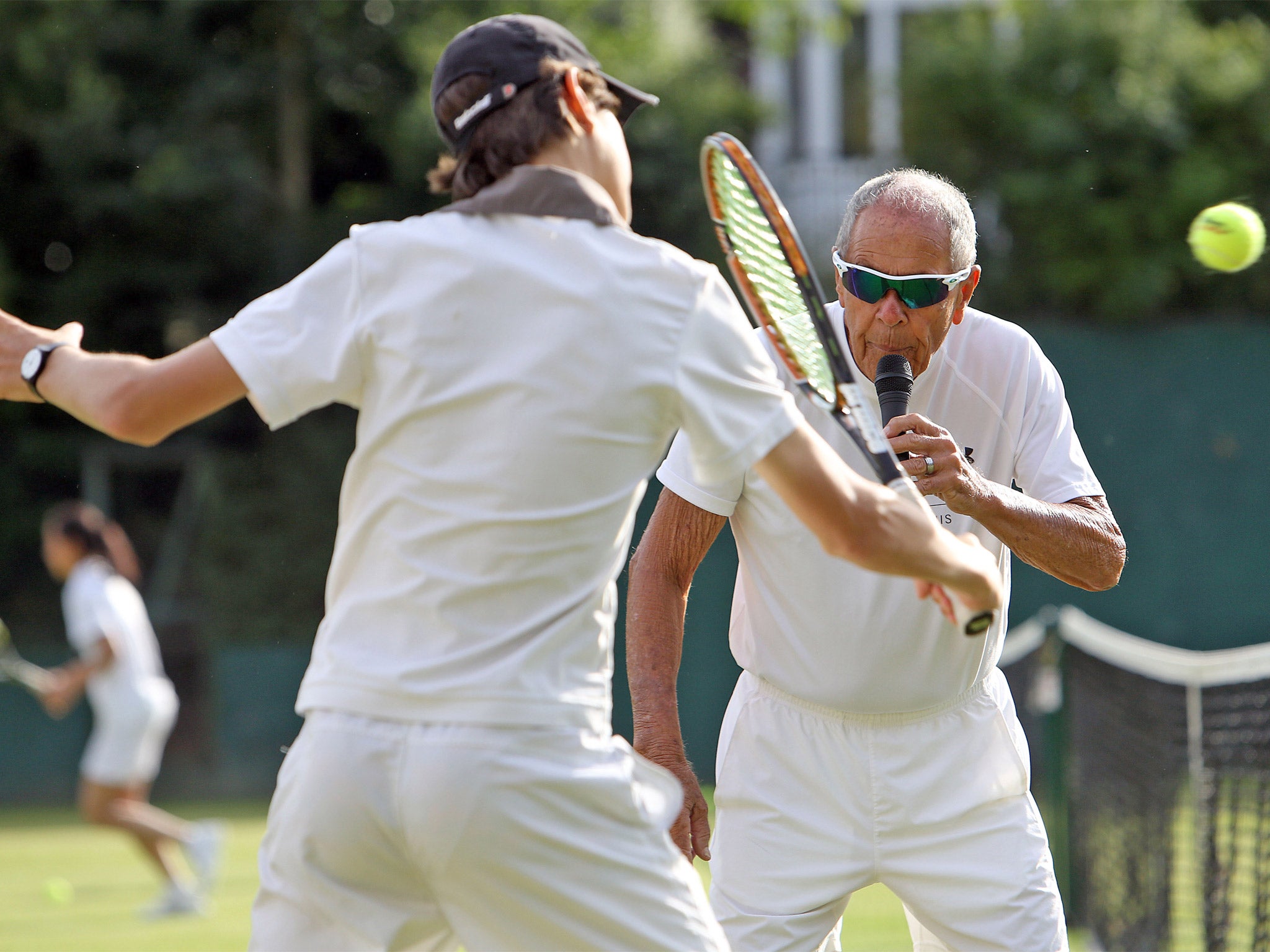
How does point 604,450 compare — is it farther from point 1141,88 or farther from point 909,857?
point 1141,88

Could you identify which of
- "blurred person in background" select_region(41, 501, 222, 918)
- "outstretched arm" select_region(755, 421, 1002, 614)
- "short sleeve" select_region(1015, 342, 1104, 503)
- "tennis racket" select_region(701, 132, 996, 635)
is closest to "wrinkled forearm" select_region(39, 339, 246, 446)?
"outstretched arm" select_region(755, 421, 1002, 614)

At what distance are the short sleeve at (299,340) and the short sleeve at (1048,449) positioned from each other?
149 cm

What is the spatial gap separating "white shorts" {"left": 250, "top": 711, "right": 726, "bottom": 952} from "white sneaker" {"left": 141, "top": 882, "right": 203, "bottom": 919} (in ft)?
20.2

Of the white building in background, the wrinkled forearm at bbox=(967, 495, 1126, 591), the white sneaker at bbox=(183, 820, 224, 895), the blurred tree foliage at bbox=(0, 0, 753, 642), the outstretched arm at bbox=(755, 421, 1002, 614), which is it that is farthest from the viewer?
the white building in background

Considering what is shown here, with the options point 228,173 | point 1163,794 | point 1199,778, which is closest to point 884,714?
point 1199,778

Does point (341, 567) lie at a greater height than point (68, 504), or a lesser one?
greater

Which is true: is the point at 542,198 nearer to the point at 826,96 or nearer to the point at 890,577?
the point at 890,577

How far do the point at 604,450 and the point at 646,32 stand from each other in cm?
1266

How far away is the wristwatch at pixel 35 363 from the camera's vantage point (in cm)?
207

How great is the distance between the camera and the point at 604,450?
200cm

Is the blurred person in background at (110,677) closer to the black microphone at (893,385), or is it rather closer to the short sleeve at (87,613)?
the short sleeve at (87,613)

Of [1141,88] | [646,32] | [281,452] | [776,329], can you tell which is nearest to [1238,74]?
[1141,88]

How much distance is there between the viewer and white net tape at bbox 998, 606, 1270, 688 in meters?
4.09

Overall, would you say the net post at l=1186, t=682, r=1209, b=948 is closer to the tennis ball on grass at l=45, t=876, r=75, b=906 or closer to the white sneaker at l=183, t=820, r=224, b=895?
the white sneaker at l=183, t=820, r=224, b=895
